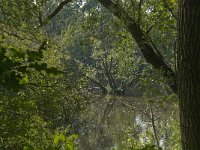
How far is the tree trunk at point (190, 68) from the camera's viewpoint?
9.93ft

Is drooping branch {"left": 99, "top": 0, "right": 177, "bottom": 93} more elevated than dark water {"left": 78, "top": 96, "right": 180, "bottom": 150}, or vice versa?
drooping branch {"left": 99, "top": 0, "right": 177, "bottom": 93}

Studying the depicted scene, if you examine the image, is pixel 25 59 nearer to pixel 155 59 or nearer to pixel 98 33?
pixel 155 59

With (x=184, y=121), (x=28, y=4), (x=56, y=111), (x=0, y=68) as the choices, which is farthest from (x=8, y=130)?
(x=56, y=111)

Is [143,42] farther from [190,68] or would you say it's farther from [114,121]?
[114,121]

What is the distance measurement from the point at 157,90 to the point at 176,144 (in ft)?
3.80

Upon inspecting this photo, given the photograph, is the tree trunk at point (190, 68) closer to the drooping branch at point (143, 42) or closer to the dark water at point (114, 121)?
the drooping branch at point (143, 42)

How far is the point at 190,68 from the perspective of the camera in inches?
121

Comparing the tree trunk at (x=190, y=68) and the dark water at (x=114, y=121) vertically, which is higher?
the tree trunk at (x=190, y=68)

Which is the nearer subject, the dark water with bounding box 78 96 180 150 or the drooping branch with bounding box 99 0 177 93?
the drooping branch with bounding box 99 0 177 93

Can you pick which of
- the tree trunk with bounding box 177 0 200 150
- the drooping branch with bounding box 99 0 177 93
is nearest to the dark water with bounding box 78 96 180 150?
the drooping branch with bounding box 99 0 177 93

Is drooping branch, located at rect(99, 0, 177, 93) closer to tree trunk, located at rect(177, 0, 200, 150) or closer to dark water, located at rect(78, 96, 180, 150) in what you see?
tree trunk, located at rect(177, 0, 200, 150)

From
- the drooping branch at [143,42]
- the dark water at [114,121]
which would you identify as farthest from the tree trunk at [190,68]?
the dark water at [114,121]

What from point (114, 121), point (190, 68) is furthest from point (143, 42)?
point (114, 121)

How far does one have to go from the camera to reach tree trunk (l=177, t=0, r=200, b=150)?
9.93 feet
